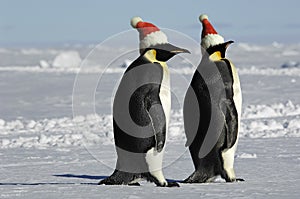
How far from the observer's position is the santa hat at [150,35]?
4.84 meters

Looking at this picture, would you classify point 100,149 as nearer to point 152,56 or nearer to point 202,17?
point 202,17

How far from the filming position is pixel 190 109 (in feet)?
16.8

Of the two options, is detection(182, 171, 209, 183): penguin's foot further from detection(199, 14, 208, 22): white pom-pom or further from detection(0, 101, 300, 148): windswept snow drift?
detection(0, 101, 300, 148): windswept snow drift

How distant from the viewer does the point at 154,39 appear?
483cm

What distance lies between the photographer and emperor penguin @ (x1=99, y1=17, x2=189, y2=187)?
4.67 meters

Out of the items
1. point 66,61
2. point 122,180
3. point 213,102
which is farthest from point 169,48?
point 66,61

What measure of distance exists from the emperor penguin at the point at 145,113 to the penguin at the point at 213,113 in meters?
0.39

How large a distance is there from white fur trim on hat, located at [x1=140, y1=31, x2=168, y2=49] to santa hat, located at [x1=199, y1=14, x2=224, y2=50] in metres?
0.44

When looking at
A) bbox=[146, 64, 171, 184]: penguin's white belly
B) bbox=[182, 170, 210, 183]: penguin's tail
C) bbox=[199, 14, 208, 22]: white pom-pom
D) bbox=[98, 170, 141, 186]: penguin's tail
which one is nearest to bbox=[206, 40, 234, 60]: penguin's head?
bbox=[199, 14, 208, 22]: white pom-pom

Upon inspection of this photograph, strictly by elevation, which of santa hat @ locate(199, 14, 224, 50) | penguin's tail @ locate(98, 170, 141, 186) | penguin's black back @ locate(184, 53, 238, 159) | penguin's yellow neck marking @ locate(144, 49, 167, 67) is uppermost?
santa hat @ locate(199, 14, 224, 50)

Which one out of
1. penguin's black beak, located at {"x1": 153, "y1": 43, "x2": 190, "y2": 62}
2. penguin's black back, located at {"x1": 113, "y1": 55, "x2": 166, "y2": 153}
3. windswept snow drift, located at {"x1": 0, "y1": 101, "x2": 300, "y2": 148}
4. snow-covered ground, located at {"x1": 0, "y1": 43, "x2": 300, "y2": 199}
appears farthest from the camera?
windswept snow drift, located at {"x1": 0, "y1": 101, "x2": 300, "y2": 148}

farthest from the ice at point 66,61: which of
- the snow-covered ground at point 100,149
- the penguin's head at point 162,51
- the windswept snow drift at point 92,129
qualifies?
Answer: the penguin's head at point 162,51

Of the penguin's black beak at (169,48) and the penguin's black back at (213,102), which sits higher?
the penguin's black beak at (169,48)

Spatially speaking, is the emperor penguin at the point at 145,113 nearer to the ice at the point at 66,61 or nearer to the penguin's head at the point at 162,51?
the penguin's head at the point at 162,51
